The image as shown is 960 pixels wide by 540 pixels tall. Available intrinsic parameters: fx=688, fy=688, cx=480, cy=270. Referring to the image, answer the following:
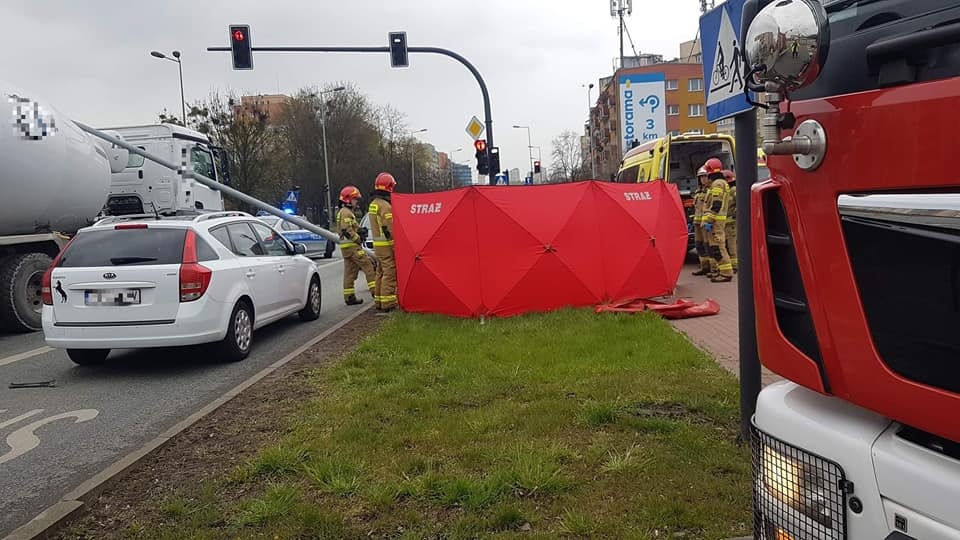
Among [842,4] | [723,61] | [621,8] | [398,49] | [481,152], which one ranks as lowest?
[842,4]

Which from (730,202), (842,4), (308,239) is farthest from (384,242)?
(308,239)

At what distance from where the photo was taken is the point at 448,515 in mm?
3566

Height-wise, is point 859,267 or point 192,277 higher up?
point 859,267

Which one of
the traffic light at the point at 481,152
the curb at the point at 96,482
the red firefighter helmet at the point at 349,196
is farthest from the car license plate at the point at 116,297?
the traffic light at the point at 481,152

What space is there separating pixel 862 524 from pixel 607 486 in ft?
7.79

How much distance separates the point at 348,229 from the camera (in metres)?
10.9

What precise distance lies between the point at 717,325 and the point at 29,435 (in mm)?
7110

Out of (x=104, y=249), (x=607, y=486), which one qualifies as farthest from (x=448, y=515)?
(x=104, y=249)

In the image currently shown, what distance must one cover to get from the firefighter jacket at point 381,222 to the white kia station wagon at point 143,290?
277cm

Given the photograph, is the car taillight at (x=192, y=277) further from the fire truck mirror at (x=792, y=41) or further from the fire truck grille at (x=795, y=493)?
the fire truck mirror at (x=792, y=41)

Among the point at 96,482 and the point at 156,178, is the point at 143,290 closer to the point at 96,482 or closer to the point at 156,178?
the point at 96,482

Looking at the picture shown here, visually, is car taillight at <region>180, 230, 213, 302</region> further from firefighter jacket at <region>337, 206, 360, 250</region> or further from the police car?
the police car

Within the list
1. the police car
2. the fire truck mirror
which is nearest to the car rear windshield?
the fire truck mirror

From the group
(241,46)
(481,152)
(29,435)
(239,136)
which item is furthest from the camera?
(239,136)
